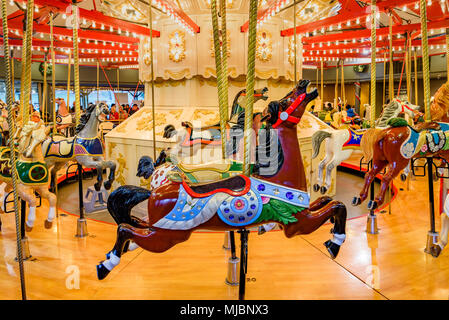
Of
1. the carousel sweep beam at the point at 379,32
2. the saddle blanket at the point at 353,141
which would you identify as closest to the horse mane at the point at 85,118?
the saddle blanket at the point at 353,141

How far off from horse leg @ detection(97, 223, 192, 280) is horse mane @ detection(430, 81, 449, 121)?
2.78m

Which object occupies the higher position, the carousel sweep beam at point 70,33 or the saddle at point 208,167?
the carousel sweep beam at point 70,33

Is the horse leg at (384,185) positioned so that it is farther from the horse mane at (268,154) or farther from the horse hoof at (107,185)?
the horse hoof at (107,185)

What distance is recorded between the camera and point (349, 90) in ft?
55.5

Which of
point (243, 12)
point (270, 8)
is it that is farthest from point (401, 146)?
point (243, 12)

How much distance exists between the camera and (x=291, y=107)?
1.69m

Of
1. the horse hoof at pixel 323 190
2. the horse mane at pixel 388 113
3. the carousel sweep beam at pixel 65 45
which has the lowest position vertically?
the horse hoof at pixel 323 190

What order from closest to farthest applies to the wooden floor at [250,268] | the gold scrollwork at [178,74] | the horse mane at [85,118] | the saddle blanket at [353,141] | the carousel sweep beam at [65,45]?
1. the wooden floor at [250,268]
2. the horse mane at [85,118]
3. the saddle blanket at [353,141]
4. the gold scrollwork at [178,74]
5. the carousel sweep beam at [65,45]

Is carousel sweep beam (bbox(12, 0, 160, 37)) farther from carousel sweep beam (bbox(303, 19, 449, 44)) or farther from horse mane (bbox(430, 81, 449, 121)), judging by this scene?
horse mane (bbox(430, 81, 449, 121))

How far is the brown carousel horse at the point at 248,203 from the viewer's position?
161 centimetres

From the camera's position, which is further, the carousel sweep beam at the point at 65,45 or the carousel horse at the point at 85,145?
the carousel sweep beam at the point at 65,45
